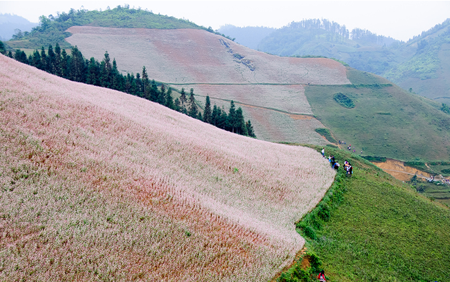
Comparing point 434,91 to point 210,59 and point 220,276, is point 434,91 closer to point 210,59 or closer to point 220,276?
point 210,59

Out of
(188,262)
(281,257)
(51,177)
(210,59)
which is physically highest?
(210,59)

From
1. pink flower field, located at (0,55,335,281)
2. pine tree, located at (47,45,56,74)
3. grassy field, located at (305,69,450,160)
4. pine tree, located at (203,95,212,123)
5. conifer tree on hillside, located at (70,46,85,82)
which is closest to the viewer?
pink flower field, located at (0,55,335,281)

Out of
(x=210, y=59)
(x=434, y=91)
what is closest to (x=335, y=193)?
(x=210, y=59)

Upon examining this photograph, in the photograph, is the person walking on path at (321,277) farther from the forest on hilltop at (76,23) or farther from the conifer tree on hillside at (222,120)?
the forest on hilltop at (76,23)

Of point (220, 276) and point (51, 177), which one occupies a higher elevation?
point (51, 177)

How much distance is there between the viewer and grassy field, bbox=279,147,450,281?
1452 centimetres

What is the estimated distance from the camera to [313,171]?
84.0ft

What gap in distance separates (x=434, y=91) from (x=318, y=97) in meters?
140

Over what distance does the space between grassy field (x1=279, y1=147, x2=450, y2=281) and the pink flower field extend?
1762mm

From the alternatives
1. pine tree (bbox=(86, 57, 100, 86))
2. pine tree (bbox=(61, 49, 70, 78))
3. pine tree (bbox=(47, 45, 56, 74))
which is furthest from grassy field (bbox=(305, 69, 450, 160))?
pine tree (bbox=(47, 45, 56, 74))

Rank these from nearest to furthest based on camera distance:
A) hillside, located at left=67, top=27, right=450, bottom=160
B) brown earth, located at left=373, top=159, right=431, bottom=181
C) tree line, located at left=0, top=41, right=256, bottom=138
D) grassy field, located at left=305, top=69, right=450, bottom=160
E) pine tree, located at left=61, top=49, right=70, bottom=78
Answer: tree line, located at left=0, top=41, right=256, bottom=138 < brown earth, located at left=373, top=159, right=431, bottom=181 < pine tree, located at left=61, top=49, right=70, bottom=78 < grassy field, located at left=305, top=69, right=450, bottom=160 < hillside, located at left=67, top=27, right=450, bottom=160

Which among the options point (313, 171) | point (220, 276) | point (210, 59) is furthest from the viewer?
point (210, 59)

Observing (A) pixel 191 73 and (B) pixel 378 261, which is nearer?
(B) pixel 378 261

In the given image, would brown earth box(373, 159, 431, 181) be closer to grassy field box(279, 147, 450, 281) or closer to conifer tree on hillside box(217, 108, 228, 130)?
conifer tree on hillside box(217, 108, 228, 130)
